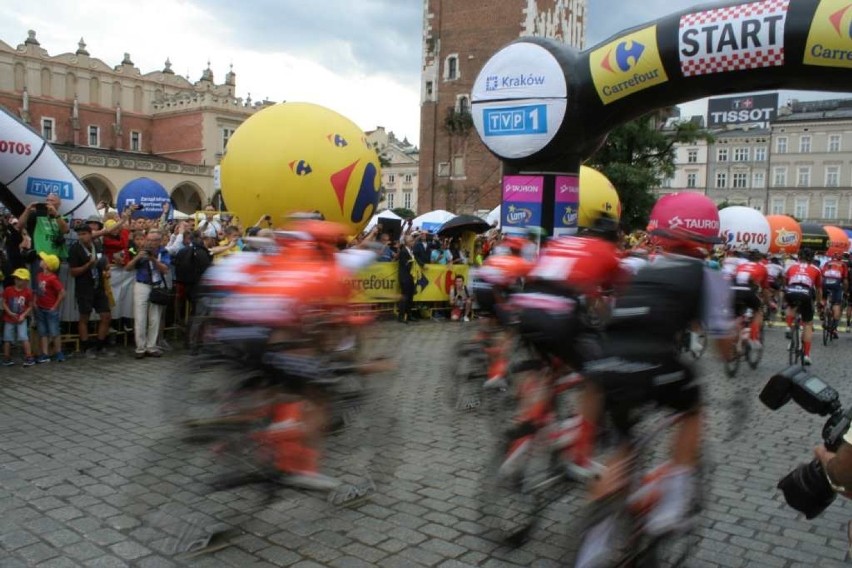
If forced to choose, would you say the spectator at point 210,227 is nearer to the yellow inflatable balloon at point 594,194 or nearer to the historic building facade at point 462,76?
the yellow inflatable balloon at point 594,194

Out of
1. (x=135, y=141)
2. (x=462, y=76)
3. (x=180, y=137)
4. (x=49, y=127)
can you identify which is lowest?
(x=135, y=141)

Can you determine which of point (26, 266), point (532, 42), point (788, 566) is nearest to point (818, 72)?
point (532, 42)

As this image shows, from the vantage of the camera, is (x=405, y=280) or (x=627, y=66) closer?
(x=627, y=66)

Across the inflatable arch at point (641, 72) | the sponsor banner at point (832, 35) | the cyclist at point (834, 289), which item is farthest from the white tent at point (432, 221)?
the sponsor banner at point (832, 35)

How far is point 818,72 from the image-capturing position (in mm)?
10648

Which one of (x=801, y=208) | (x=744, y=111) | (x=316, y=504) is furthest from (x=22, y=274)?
(x=744, y=111)

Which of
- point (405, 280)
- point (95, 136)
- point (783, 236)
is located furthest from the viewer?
point (95, 136)

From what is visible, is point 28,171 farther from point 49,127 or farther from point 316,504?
point 49,127

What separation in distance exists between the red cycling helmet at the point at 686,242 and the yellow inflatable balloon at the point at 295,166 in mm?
6507

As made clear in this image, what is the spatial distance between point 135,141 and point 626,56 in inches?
2735

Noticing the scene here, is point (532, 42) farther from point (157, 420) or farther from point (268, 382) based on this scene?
point (268, 382)

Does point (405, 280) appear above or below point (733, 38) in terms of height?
below

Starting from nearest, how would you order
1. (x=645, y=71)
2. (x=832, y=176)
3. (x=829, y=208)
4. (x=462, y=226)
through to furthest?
(x=645, y=71) → (x=462, y=226) → (x=832, y=176) → (x=829, y=208)

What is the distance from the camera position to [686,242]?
4293 mm
